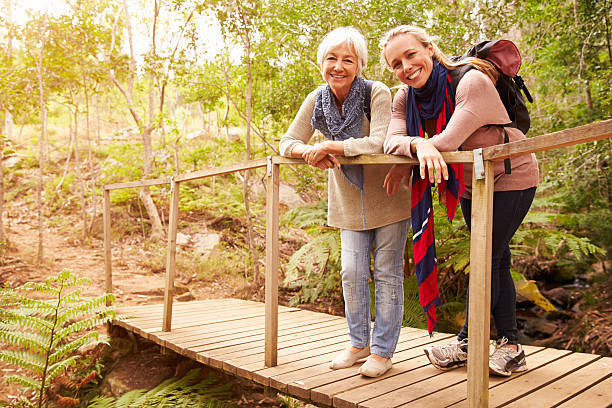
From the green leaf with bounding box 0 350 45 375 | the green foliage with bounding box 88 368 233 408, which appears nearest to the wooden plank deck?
the green foliage with bounding box 88 368 233 408

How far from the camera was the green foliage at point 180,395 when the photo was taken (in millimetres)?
3793

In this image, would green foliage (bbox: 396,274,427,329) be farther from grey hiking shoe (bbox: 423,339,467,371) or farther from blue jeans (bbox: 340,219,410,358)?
blue jeans (bbox: 340,219,410,358)

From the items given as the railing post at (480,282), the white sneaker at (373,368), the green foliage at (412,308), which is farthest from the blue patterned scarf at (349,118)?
the green foliage at (412,308)

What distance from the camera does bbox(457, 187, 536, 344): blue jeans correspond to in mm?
2355

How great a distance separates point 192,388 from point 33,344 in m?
1.46

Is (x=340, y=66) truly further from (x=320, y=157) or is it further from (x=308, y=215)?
(x=308, y=215)

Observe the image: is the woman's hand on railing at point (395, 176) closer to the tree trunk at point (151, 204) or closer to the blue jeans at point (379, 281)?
the blue jeans at point (379, 281)

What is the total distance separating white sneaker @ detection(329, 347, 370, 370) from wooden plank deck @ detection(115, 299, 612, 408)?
40 mm

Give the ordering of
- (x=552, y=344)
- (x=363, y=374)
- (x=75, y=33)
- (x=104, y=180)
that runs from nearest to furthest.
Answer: (x=363, y=374) < (x=552, y=344) < (x=75, y=33) < (x=104, y=180)

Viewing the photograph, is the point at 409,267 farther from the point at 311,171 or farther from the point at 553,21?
the point at 553,21

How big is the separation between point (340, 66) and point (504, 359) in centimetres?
191

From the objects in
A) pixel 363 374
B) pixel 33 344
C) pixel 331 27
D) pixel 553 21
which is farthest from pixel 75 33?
pixel 363 374

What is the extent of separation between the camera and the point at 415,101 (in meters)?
2.53

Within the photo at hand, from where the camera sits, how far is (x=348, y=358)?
9.64 ft
